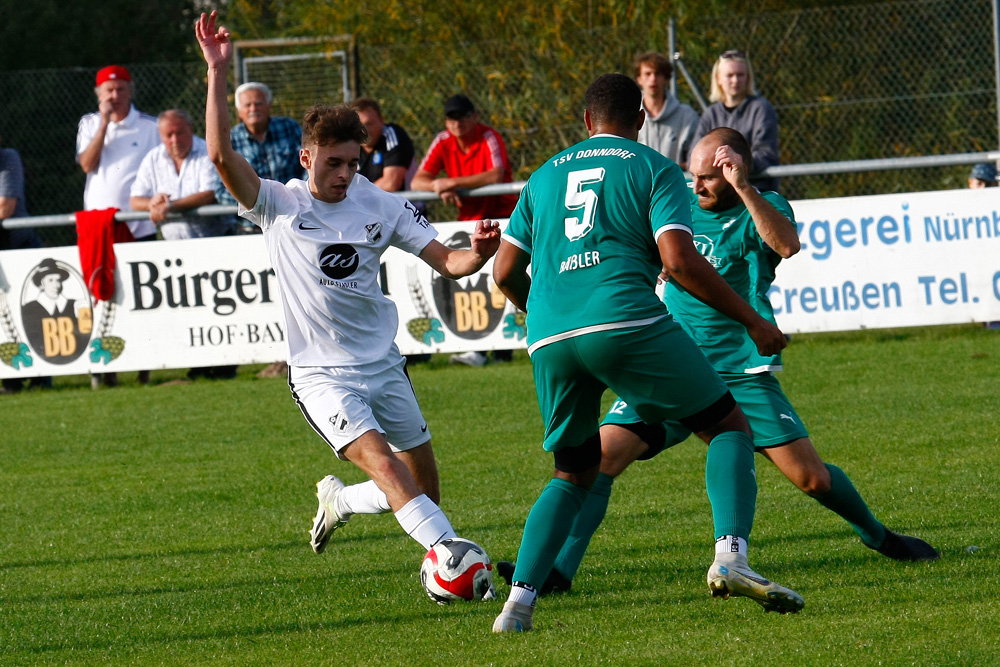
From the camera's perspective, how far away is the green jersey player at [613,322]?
4.59m

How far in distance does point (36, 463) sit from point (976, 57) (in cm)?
1087

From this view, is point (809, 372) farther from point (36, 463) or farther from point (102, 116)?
point (102, 116)

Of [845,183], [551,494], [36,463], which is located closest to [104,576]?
[551,494]

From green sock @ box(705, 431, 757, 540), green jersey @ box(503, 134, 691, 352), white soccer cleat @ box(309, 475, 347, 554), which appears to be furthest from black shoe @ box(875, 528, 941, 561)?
white soccer cleat @ box(309, 475, 347, 554)

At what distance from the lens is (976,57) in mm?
15148

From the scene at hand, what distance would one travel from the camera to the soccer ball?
195 inches

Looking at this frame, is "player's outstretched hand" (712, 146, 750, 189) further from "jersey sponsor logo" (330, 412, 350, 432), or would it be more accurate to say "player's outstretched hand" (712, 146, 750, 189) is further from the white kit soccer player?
"jersey sponsor logo" (330, 412, 350, 432)

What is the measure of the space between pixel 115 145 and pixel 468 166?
3.29 meters

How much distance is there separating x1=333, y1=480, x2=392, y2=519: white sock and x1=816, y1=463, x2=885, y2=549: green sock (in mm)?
1773

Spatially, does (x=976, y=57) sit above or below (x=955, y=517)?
above

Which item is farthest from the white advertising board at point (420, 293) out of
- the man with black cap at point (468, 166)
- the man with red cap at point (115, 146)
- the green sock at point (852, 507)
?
the green sock at point (852, 507)

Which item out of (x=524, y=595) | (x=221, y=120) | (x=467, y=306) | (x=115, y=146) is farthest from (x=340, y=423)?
(x=115, y=146)

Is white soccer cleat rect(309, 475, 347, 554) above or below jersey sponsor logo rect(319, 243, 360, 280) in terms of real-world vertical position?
below

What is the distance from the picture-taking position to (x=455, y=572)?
4.96 meters
